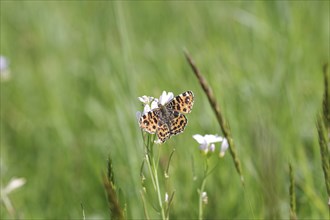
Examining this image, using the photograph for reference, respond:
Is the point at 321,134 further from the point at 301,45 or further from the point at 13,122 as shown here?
the point at 13,122

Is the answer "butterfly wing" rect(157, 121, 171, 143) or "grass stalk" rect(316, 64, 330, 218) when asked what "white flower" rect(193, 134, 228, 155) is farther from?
"grass stalk" rect(316, 64, 330, 218)

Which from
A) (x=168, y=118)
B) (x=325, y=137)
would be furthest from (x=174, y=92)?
(x=325, y=137)

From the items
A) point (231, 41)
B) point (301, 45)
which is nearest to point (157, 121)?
point (301, 45)

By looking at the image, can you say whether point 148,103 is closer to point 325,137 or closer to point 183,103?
point 183,103

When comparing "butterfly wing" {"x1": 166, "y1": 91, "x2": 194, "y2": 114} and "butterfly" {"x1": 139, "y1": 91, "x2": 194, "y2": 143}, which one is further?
"butterfly wing" {"x1": 166, "y1": 91, "x2": 194, "y2": 114}

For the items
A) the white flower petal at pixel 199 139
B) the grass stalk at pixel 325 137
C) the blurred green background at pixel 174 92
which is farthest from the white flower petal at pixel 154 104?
the grass stalk at pixel 325 137

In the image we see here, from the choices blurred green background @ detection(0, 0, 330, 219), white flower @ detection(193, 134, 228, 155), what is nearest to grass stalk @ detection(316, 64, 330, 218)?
blurred green background @ detection(0, 0, 330, 219)
